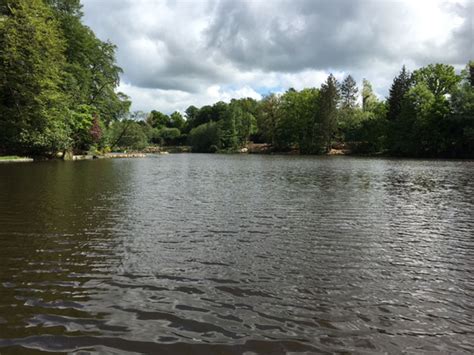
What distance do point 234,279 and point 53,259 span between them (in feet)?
14.4

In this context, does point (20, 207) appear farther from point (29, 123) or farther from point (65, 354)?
point (29, 123)

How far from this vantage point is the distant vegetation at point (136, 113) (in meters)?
39.9

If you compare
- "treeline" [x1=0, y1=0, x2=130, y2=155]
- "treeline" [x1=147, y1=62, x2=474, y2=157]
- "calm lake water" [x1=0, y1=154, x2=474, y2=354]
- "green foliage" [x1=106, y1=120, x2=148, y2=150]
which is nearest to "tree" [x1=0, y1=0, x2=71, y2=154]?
"treeline" [x1=0, y1=0, x2=130, y2=155]

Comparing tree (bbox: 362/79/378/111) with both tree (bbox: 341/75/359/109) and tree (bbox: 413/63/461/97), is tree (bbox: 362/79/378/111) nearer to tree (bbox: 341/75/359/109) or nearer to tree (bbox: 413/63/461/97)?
tree (bbox: 341/75/359/109)

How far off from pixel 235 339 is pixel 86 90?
2307 inches

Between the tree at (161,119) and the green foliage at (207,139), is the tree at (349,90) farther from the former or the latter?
the tree at (161,119)

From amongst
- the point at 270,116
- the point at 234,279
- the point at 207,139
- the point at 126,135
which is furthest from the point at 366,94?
the point at 234,279

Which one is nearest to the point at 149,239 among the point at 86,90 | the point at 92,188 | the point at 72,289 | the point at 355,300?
the point at 72,289

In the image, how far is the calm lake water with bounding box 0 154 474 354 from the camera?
5.04m

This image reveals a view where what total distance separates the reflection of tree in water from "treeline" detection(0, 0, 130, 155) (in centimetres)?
2764

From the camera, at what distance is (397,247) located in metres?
9.86

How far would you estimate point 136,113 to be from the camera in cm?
8612

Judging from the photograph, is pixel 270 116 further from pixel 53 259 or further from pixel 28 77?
pixel 53 259

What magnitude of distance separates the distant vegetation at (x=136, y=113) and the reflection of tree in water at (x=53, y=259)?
28.2 meters
